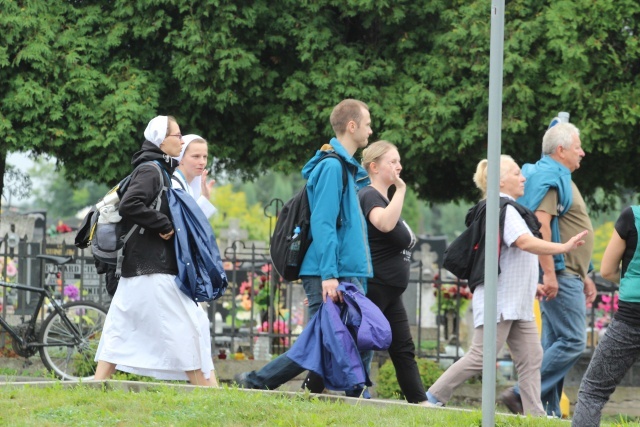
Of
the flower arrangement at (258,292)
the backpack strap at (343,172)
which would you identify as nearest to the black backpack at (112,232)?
the backpack strap at (343,172)

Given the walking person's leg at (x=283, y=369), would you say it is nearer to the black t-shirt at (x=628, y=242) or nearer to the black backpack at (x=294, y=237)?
the black backpack at (x=294, y=237)

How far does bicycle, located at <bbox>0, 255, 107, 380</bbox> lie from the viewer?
10.1 metres

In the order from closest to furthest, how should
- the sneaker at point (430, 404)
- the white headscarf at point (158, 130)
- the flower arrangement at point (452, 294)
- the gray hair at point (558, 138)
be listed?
1. the sneaker at point (430, 404)
2. the white headscarf at point (158, 130)
3. the gray hair at point (558, 138)
4. the flower arrangement at point (452, 294)

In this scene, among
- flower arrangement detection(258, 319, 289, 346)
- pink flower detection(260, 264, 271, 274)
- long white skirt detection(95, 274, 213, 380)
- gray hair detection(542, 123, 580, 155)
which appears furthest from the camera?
pink flower detection(260, 264, 271, 274)

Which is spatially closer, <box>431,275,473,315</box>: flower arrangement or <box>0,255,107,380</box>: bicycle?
<box>0,255,107,380</box>: bicycle

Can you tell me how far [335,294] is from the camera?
21.7ft

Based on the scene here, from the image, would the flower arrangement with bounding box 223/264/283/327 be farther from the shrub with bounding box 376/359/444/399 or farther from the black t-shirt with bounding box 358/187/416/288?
the black t-shirt with bounding box 358/187/416/288

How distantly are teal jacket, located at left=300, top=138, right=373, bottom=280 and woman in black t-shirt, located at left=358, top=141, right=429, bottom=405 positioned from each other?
0.34 meters

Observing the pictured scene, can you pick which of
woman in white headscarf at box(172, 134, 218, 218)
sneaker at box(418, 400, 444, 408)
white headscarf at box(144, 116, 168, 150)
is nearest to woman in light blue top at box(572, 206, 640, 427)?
sneaker at box(418, 400, 444, 408)

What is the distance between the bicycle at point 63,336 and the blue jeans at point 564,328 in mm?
4120

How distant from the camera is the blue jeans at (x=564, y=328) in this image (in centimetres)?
795

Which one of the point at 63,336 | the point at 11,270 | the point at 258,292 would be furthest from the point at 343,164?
the point at 11,270

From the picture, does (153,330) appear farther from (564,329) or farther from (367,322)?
(564,329)

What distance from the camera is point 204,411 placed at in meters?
5.80
